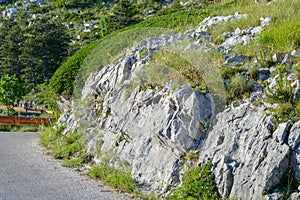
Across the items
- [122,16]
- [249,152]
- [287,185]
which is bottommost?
[122,16]

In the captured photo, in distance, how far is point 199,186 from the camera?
577 centimetres

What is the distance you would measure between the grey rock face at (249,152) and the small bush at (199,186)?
86 millimetres

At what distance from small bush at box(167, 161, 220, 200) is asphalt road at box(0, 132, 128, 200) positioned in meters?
1.07

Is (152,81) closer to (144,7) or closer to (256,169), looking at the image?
(256,169)

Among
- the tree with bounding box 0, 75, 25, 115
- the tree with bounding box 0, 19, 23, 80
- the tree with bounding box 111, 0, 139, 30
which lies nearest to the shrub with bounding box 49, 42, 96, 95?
the tree with bounding box 0, 75, 25, 115

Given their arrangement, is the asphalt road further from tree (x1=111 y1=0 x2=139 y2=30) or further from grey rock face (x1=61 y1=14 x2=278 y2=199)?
tree (x1=111 y1=0 x2=139 y2=30)

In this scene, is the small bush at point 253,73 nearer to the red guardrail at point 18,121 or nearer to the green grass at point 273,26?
the green grass at point 273,26

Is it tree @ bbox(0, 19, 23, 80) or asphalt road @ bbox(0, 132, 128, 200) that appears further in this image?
tree @ bbox(0, 19, 23, 80)

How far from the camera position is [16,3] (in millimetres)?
51312

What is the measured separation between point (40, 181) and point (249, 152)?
3.68 metres

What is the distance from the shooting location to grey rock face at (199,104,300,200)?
5293 mm

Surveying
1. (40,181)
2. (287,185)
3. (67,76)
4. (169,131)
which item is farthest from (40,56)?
(287,185)

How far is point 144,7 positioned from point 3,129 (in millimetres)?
25060

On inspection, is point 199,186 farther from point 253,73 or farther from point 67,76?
point 67,76
